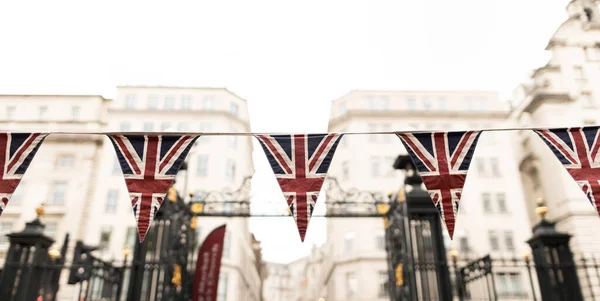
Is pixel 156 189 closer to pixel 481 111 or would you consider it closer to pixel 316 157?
pixel 316 157

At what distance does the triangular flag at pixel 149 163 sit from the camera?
741 cm

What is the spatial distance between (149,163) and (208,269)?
547 cm

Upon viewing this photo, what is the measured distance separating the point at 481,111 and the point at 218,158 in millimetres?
29133

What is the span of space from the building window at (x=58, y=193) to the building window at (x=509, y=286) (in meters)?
42.5

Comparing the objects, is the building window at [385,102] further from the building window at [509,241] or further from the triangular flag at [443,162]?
the triangular flag at [443,162]

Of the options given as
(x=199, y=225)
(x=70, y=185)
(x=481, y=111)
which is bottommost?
(x=199, y=225)

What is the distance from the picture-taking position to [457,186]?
7547mm

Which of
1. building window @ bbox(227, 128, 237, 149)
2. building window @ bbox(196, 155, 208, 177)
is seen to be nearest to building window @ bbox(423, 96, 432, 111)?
building window @ bbox(227, 128, 237, 149)

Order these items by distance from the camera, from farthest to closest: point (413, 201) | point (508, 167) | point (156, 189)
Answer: point (508, 167), point (413, 201), point (156, 189)

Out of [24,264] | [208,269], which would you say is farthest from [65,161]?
[24,264]

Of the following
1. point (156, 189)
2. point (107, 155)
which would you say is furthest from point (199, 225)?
point (156, 189)

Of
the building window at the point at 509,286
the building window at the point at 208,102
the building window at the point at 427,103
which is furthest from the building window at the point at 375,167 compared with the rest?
the building window at the point at 208,102

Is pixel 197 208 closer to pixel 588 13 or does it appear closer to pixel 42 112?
pixel 588 13

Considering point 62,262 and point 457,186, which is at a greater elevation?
point 457,186
